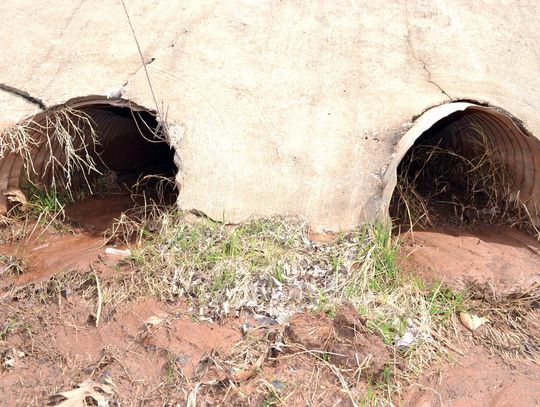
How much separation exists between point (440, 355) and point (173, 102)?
2398 millimetres

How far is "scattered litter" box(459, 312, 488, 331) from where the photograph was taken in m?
4.19

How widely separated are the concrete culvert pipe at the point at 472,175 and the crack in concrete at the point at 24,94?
2478 millimetres

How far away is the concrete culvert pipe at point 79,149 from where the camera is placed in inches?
190

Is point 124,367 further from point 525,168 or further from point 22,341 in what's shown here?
point 525,168

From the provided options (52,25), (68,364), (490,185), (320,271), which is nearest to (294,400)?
(320,271)

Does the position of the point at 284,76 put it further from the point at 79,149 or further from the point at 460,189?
the point at 460,189

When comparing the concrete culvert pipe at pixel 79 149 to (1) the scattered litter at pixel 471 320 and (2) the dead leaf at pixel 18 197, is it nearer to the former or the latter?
(2) the dead leaf at pixel 18 197

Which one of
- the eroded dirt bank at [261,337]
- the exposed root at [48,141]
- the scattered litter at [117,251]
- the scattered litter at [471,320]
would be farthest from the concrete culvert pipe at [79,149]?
the scattered litter at [471,320]

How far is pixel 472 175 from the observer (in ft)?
18.0

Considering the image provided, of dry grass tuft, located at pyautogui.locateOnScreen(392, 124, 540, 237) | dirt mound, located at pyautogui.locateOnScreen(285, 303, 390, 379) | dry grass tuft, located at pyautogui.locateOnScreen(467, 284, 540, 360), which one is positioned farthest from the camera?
dry grass tuft, located at pyautogui.locateOnScreen(392, 124, 540, 237)

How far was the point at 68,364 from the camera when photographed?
3.81m

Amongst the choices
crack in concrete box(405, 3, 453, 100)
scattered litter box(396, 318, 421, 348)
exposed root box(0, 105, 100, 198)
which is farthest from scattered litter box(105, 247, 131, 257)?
crack in concrete box(405, 3, 453, 100)

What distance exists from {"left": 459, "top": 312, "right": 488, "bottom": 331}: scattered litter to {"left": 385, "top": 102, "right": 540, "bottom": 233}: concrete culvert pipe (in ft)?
2.86

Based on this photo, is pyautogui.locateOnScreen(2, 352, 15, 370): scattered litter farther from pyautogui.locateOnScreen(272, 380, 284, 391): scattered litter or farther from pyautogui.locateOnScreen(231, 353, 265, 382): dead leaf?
pyautogui.locateOnScreen(272, 380, 284, 391): scattered litter
